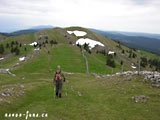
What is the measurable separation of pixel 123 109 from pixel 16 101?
1522cm

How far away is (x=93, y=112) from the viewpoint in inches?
672

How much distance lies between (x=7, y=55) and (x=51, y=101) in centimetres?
15969

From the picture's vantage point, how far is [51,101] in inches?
820

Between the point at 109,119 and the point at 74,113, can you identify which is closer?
the point at 109,119

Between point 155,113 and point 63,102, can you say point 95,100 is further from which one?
point 155,113

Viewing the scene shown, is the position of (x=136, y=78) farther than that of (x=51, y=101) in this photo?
Yes

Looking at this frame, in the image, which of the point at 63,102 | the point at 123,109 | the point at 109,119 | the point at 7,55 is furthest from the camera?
the point at 7,55

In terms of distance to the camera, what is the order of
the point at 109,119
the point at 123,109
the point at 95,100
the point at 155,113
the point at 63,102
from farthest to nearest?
Result: the point at 95,100
the point at 63,102
the point at 123,109
the point at 155,113
the point at 109,119

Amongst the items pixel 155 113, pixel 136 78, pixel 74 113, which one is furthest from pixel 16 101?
pixel 136 78

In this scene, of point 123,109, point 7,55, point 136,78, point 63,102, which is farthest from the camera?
point 7,55

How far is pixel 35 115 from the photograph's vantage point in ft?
52.6

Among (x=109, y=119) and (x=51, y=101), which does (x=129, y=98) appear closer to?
(x=109, y=119)

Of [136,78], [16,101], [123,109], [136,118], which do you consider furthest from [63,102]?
[136,78]

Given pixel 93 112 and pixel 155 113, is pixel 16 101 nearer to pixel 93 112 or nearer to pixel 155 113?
pixel 93 112
